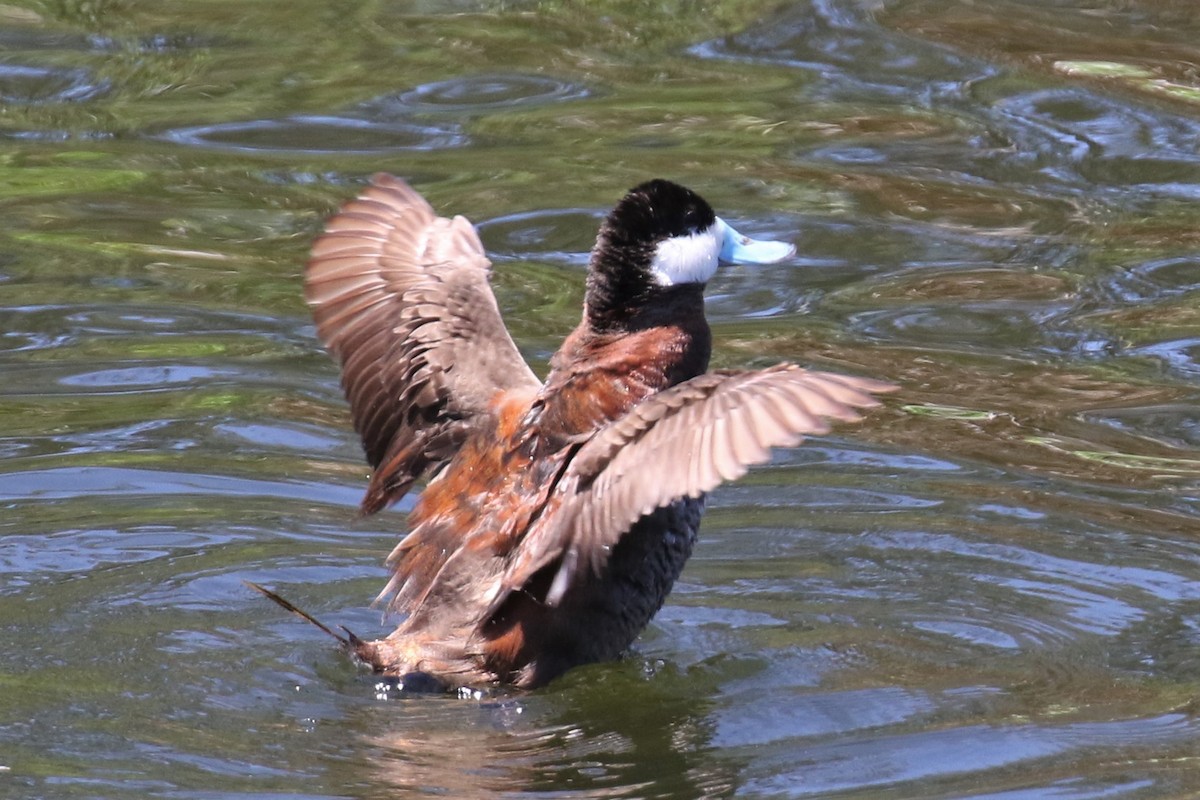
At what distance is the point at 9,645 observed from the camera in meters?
5.97

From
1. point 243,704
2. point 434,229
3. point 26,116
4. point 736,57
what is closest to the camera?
point 243,704

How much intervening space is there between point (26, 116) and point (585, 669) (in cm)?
619

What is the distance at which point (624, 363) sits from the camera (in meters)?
6.12

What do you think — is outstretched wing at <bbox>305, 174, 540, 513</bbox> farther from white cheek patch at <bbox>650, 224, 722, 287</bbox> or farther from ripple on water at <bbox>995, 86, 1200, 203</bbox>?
ripple on water at <bbox>995, 86, 1200, 203</bbox>

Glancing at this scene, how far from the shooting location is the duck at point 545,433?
17.6ft

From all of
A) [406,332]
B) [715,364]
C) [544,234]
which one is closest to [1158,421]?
[715,364]

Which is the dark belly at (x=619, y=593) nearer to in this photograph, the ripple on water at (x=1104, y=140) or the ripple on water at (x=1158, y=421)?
the ripple on water at (x=1158, y=421)

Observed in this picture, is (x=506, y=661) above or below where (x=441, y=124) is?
below

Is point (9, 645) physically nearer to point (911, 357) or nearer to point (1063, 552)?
point (1063, 552)

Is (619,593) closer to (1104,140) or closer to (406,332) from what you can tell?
(406,332)

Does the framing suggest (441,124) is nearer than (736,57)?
Yes

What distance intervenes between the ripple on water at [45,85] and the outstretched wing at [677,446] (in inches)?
253

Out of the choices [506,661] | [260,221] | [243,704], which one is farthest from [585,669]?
[260,221]

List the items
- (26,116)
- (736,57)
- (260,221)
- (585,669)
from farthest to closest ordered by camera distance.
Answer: (736,57) → (26,116) → (260,221) → (585,669)
